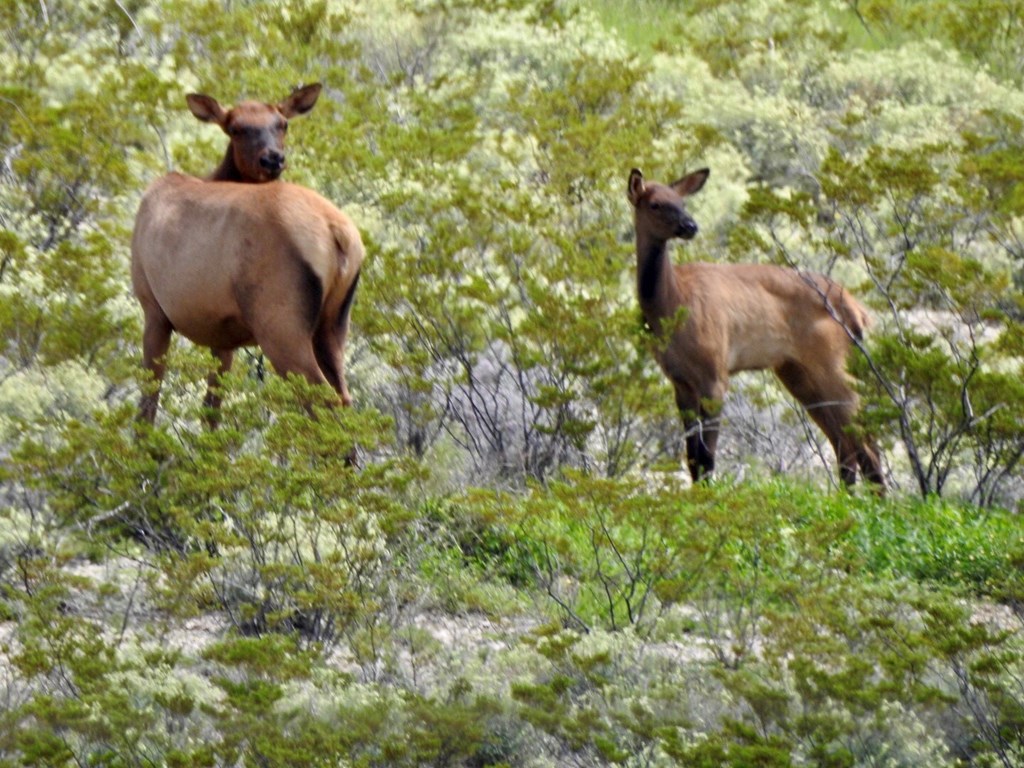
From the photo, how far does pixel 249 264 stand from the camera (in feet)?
30.6

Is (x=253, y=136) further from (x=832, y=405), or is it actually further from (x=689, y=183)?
(x=832, y=405)

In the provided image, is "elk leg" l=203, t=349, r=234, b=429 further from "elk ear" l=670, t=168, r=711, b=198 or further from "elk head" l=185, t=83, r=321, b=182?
"elk ear" l=670, t=168, r=711, b=198

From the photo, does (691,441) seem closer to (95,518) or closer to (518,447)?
(518,447)

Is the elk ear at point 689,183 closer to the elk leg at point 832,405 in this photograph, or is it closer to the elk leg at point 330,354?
the elk leg at point 832,405

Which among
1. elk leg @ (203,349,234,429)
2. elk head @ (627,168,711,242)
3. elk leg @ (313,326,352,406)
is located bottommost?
elk leg @ (203,349,234,429)

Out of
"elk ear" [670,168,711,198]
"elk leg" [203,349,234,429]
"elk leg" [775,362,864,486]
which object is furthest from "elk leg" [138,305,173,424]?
"elk leg" [775,362,864,486]

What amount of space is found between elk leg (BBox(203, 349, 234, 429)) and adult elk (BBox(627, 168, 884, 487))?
2.56 m

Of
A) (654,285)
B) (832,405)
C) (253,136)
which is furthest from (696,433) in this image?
(253,136)

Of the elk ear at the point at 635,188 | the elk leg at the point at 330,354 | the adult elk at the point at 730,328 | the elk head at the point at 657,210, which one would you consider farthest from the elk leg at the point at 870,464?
the elk leg at the point at 330,354

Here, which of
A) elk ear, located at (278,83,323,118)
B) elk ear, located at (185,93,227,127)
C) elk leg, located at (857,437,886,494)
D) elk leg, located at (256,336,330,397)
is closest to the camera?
elk leg, located at (256,336,330,397)

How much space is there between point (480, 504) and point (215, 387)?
1.57 metres

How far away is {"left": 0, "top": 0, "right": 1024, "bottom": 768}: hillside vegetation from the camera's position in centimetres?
664

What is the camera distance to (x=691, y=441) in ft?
36.2

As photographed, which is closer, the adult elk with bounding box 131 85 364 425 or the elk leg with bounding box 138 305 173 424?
the adult elk with bounding box 131 85 364 425
